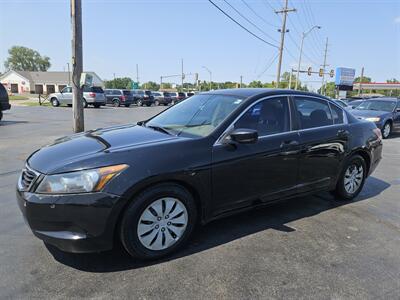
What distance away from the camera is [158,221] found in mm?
3076

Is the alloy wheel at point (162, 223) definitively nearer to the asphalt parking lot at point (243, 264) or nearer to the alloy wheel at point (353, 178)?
the asphalt parking lot at point (243, 264)

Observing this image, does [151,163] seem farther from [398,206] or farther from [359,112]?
[359,112]

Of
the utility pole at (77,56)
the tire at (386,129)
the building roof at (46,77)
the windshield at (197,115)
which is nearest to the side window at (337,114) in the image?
the windshield at (197,115)

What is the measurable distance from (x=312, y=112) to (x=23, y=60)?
449 ft

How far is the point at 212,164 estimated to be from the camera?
3281 millimetres

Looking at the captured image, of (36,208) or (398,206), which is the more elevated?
(36,208)

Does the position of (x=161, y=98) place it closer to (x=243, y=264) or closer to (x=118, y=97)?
(x=118, y=97)

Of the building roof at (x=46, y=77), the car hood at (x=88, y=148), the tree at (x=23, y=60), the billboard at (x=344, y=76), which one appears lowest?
the car hood at (x=88, y=148)

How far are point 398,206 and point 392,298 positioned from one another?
8.74 feet

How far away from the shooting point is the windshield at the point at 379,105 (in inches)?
525

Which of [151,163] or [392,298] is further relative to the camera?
[151,163]

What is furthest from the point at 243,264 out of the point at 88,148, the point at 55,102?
the point at 55,102

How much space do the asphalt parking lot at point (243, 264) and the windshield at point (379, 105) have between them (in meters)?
10.5

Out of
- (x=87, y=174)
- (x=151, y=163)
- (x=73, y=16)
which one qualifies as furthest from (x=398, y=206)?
(x=73, y=16)
